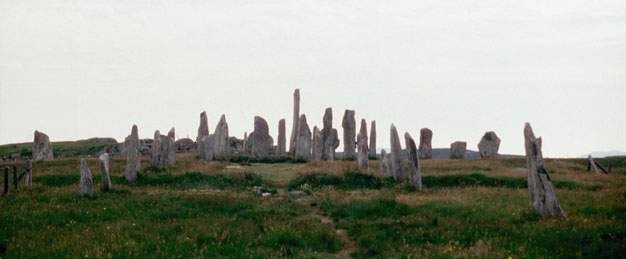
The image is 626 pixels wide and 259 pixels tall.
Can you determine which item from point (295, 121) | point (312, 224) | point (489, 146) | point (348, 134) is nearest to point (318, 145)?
point (348, 134)

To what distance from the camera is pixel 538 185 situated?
14.8 metres

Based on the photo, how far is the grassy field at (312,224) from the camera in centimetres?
1129

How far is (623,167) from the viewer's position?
119 feet

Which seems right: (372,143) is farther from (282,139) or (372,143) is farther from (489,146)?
(489,146)

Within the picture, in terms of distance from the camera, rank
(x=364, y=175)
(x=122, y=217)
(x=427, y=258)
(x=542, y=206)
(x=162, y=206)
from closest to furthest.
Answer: (x=427, y=258) → (x=542, y=206) → (x=122, y=217) → (x=162, y=206) → (x=364, y=175)

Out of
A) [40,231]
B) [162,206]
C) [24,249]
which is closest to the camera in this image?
[24,249]

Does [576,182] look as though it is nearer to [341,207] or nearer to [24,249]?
[341,207]

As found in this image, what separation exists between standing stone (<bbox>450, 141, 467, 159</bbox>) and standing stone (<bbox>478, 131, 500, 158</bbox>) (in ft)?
5.34

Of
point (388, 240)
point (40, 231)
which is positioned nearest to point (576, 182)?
point (388, 240)

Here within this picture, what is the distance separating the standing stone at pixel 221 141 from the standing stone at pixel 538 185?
32008mm

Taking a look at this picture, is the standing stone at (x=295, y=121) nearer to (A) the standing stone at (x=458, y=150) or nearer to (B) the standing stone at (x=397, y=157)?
(A) the standing stone at (x=458, y=150)

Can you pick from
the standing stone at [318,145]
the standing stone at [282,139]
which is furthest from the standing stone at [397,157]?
the standing stone at [282,139]

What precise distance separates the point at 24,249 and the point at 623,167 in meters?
39.9

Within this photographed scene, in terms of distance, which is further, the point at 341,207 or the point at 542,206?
the point at 341,207
